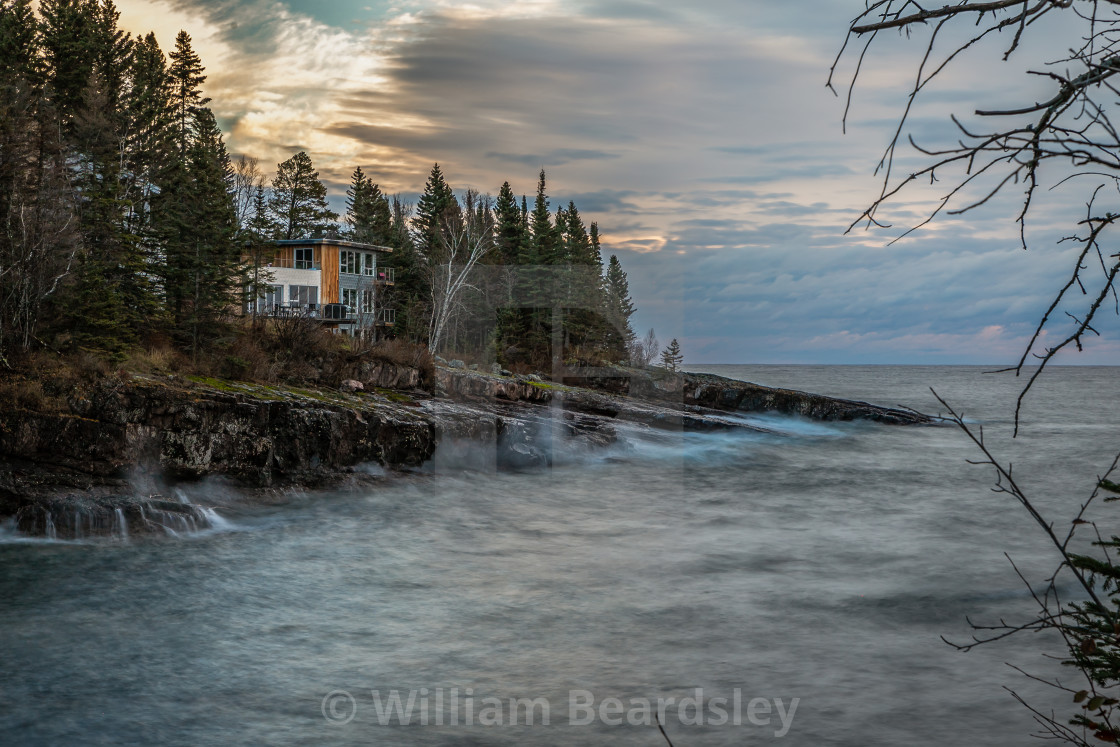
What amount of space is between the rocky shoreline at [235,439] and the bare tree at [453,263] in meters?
12.7

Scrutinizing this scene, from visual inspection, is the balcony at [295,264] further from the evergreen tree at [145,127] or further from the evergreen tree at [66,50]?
the evergreen tree at [66,50]

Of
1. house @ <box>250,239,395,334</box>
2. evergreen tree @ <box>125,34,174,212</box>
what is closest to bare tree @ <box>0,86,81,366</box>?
evergreen tree @ <box>125,34,174,212</box>

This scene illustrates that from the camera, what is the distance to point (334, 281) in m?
51.9

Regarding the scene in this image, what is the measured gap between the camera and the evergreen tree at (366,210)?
7525cm

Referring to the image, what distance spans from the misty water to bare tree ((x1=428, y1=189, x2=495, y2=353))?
21.9m

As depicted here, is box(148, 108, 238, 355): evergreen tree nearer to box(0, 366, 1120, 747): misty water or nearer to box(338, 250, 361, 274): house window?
box(0, 366, 1120, 747): misty water

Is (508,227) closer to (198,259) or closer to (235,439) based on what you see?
(198,259)

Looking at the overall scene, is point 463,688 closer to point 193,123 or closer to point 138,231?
point 138,231

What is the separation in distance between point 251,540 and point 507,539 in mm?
5151

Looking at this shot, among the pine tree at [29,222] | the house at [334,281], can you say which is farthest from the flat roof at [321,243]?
the pine tree at [29,222]

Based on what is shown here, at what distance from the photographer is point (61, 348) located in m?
20.2

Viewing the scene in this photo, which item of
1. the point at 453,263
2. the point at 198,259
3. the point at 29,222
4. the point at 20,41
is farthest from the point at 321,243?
the point at 29,222

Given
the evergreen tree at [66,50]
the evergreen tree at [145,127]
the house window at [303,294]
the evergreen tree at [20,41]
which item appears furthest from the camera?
the house window at [303,294]

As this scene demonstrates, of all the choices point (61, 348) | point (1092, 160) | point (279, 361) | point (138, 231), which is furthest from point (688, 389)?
point (1092, 160)
